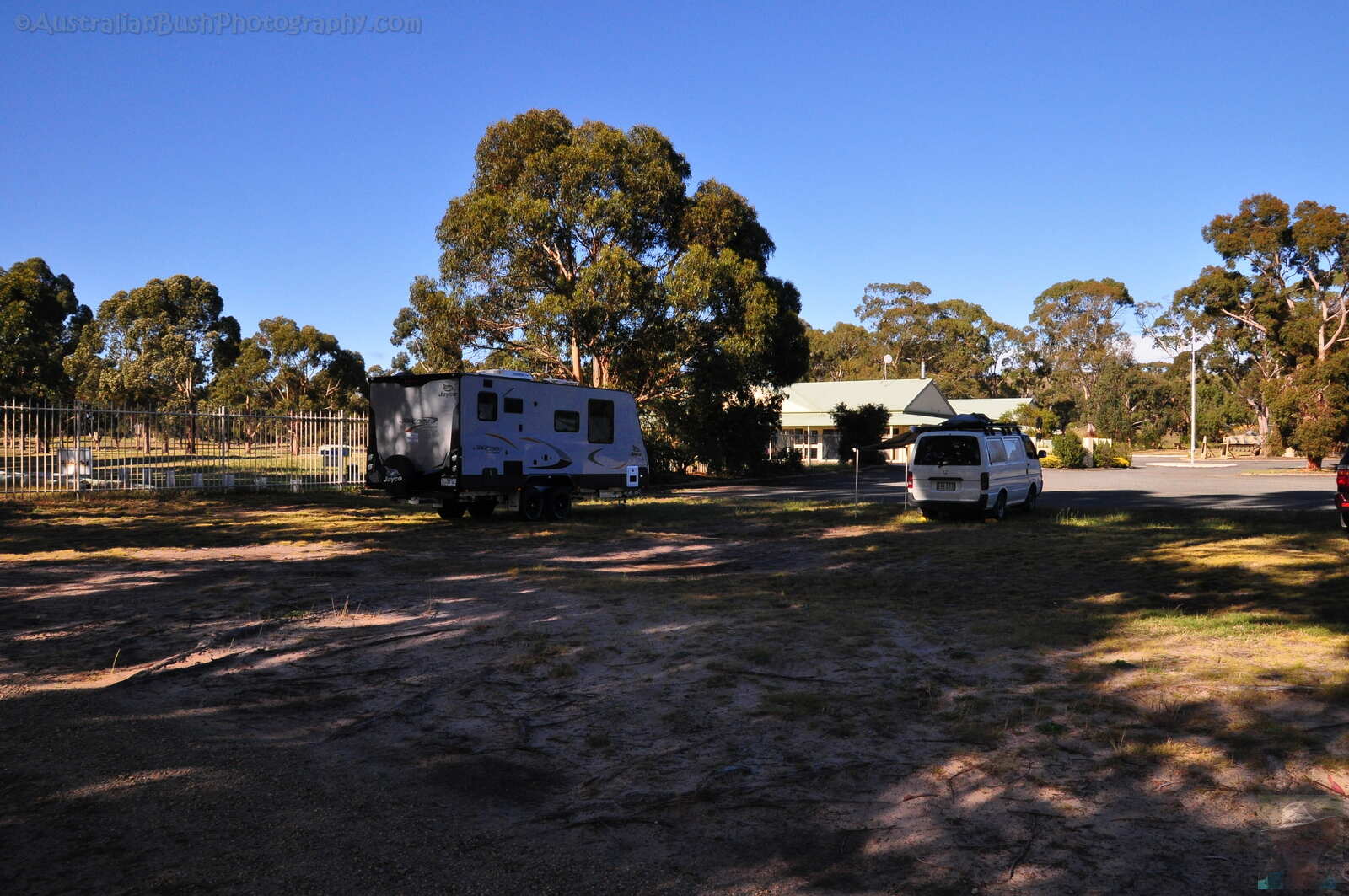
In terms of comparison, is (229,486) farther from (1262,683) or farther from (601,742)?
(1262,683)

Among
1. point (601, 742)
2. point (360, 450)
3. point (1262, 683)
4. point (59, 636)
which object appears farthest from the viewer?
point (360, 450)

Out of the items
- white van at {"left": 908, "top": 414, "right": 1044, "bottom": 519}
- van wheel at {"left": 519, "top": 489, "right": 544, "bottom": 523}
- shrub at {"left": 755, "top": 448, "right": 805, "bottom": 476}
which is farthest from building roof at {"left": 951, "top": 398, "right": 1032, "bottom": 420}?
van wheel at {"left": 519, "top": 489, "right": 544, "bottom": 523}

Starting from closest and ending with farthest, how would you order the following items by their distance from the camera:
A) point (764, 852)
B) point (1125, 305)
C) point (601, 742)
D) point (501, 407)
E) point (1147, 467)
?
1. point (764, 852)
2. point (601, 742)
3. point (501, 407)
4. point (1147, 467)
5. point (1125, 305)

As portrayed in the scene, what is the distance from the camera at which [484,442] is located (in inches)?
688

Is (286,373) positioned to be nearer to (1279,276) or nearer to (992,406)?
(992,406)

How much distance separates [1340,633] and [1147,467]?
44.1 m

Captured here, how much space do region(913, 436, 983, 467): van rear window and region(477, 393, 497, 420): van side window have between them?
8.29 metres

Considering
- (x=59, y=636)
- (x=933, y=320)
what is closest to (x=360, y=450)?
(x=59, y=636)

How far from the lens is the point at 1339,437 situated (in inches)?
1565

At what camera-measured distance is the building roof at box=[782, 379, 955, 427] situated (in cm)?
5597

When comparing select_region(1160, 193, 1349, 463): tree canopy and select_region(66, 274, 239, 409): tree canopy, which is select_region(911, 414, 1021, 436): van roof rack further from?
select_region(66, 274, 239, 409): tree canopy

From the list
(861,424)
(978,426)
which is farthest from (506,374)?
(861,424)

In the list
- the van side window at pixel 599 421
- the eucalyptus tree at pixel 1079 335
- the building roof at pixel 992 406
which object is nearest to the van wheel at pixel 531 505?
the van side window at pixel 599 421

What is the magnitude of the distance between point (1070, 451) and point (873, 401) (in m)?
13.3
